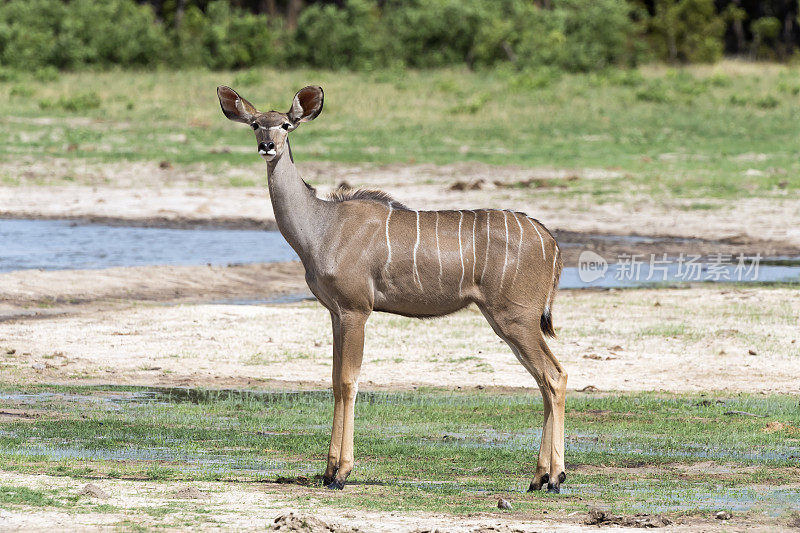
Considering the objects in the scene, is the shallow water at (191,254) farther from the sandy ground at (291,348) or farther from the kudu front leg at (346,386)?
the kudu front leg at (346,386)

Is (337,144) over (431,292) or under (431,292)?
under

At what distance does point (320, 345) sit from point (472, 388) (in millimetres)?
2163

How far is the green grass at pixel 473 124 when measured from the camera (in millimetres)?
27533

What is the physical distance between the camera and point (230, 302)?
16.5 metres

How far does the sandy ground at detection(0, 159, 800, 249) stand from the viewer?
22.3 m

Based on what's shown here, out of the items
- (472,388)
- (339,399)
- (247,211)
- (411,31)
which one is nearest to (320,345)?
(472,388)

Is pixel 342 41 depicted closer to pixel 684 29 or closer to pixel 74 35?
pixel 74 35

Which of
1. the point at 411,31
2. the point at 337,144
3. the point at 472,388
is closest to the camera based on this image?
the point at 472,388

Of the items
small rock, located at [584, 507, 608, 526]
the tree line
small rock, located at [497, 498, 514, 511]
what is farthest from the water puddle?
the tree line

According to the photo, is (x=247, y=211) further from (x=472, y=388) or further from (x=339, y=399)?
(x=339, y=399)

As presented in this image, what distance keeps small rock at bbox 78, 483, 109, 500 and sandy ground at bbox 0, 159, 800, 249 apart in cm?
1479

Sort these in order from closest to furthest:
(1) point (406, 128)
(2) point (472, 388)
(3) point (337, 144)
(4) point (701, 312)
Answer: (2) point (472, 388) < (4) point (701, 312) < (3) point (337, 144) < (1) point (406, 128)

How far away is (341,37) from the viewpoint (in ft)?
162

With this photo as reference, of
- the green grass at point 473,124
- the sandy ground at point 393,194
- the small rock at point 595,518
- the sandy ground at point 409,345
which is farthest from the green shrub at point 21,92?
the small rock at point 595,518
